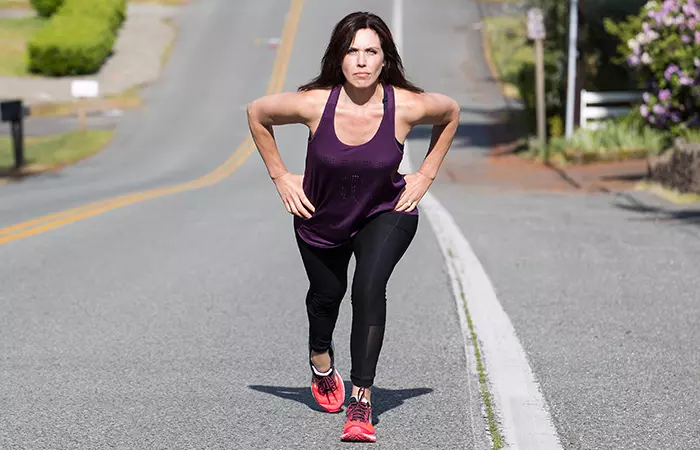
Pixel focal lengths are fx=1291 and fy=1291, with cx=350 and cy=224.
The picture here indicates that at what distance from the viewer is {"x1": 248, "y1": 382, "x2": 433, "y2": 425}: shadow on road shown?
611 cm

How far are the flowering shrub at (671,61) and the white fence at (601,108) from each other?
708 centimetres

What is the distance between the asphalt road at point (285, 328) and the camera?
5715 mm

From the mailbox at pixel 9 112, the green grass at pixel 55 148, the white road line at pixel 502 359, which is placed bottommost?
the green grass at pixel 55 148

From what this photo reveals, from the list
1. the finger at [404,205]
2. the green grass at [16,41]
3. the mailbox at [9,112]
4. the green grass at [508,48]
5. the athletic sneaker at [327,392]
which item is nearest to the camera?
the finger at [404,205]

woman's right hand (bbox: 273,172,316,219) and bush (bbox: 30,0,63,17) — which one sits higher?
woman's right hand (bbox: 273,172,316,219)

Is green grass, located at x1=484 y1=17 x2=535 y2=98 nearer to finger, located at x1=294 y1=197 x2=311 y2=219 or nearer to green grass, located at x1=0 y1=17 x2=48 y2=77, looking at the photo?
green grass, located at x1=0 y1=17 x2=48 y2=77

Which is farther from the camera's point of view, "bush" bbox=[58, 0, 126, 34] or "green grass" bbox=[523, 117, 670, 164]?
"bush" bbox=[58, 0, 126, 34]

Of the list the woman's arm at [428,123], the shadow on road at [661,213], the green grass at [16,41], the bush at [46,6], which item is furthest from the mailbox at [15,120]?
the bush at [46,6]

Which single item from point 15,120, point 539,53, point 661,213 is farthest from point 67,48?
point 661,213

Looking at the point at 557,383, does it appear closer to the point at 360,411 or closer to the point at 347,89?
the point at 360,411

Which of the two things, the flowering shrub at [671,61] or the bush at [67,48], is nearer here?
the flowering shrub at [671,61]

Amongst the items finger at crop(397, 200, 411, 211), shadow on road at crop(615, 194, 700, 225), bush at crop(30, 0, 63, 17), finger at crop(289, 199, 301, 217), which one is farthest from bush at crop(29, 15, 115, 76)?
finger at crop(397, 200, 411, 211)

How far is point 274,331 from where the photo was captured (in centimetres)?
809

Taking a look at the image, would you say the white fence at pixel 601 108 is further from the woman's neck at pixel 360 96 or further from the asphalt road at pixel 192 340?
the woman's neck at pixel 360 96
